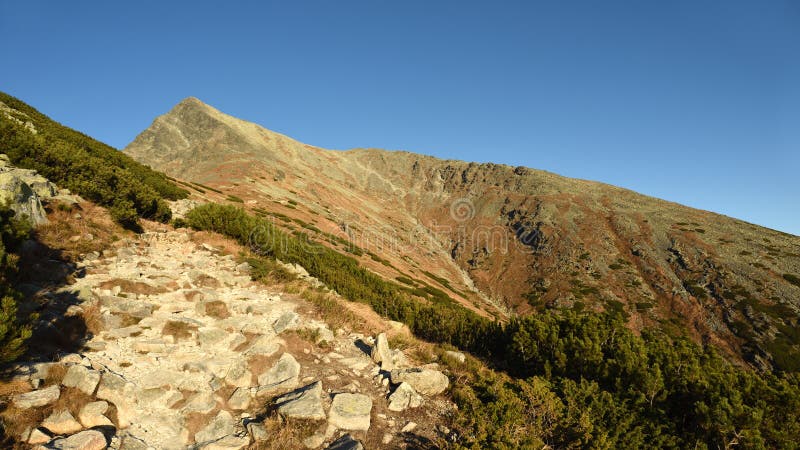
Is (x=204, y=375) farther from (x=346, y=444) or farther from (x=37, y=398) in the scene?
(x=346, y=444)

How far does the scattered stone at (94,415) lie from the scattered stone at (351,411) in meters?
4.11

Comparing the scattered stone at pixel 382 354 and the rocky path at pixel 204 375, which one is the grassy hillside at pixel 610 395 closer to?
the rocky path at pixel 204 375

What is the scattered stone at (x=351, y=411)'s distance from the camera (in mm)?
7367

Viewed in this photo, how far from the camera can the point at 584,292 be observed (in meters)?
57.8

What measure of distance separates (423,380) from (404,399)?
901 millimetres

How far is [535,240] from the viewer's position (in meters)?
77.4

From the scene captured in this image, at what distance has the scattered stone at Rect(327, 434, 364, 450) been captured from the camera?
261 inches

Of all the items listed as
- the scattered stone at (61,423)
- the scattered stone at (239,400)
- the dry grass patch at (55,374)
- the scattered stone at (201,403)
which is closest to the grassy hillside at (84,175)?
the dry grass patch at (55,374)

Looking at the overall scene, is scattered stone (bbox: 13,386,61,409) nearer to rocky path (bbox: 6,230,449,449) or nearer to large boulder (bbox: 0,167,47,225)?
rocky path (bbox: 6,230,449,449)

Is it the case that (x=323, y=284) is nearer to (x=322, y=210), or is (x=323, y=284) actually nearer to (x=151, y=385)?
(x=151, y=385)

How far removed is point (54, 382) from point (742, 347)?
63073 millimetres

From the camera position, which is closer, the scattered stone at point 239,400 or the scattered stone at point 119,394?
the scattered stone at point 119,394

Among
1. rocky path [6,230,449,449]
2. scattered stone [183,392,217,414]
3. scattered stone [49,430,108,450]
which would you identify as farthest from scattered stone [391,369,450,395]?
scattered stone [49,430,108,450]

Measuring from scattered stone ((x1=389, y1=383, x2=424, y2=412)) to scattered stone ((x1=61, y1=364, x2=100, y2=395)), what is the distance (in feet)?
19.5
